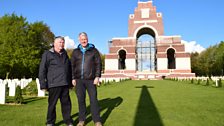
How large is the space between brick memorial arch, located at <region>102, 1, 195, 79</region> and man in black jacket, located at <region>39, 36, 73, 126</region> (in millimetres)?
45859

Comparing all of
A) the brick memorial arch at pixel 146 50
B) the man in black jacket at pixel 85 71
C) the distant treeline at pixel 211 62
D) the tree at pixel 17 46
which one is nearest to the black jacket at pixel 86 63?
the man in black jacket at pixel 85 71

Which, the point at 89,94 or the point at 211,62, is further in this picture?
the point at 211,62

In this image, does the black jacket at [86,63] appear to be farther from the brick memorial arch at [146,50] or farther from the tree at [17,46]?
the brick memorial arch at [146,50]

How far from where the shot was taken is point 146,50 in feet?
199

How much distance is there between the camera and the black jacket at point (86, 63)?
5.09 meters

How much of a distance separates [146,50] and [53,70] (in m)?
56.7

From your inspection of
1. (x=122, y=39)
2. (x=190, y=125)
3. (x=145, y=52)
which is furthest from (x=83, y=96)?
(x=145, y=52)

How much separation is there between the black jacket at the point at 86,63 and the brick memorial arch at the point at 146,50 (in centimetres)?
4554

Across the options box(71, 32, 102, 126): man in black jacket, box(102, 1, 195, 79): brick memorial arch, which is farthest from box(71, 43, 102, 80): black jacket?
box(102, 1, 195, 79): brick memorial arch

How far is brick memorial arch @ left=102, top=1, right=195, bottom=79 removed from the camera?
1998 inches

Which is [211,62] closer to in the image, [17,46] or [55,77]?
[17,46]

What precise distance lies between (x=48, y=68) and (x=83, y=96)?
960 mm

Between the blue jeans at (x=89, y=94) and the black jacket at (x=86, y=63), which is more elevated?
the black jacket at (x=86, y=63)

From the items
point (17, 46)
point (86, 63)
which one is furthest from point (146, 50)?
point (86, 63)
